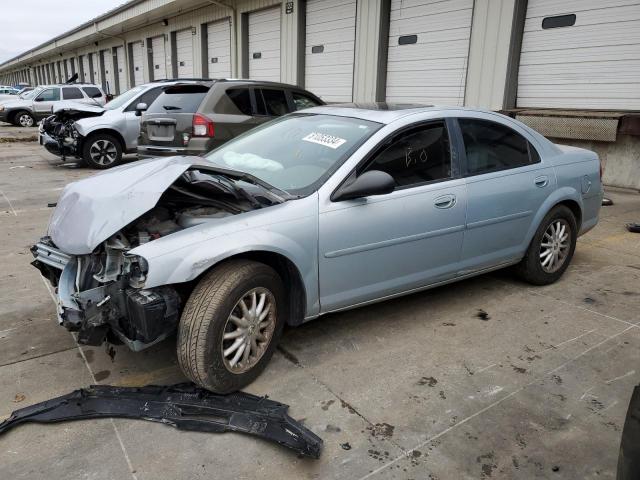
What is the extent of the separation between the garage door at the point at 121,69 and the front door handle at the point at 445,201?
31.7m

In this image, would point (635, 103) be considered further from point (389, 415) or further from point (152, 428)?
point (152, 428)

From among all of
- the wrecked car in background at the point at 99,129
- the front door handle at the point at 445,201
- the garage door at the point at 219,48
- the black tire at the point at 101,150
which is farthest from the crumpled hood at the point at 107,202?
the garage door at the point at 219,48

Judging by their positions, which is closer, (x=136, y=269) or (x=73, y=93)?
(x=136, y=269)

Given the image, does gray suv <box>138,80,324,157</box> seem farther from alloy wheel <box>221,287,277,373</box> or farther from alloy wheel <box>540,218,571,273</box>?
alloy wheel <box>221,287,277,373</box>

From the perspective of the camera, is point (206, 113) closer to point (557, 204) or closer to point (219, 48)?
point (557, 204)

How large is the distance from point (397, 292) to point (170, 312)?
1621 mm

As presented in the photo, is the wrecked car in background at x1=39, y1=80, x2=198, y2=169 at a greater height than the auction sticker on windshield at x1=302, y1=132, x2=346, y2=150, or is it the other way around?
the auction sticker on windshield at x1=302, y1=132, x2=346, y2=150

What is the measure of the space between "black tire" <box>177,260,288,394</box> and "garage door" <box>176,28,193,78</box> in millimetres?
21786

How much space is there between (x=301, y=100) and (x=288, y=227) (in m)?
6.63

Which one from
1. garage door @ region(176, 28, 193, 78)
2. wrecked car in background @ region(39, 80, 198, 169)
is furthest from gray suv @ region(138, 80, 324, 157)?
garage door @ region(176, 28, 193, 78)

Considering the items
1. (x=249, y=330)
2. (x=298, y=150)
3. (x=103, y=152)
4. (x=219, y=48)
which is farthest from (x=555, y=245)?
(x=219, y=48)

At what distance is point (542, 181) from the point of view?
430 cm

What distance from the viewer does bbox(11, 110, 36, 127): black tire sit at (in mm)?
22844

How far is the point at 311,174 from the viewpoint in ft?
11.1
